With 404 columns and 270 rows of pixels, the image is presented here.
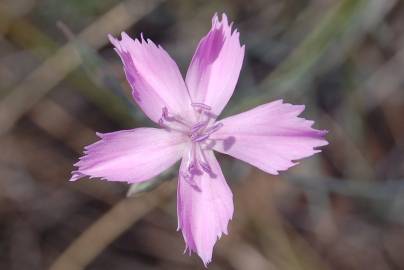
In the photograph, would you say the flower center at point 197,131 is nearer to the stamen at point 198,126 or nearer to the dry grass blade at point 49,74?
the stamen at point 198,126

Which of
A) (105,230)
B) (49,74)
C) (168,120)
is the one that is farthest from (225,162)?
(168,120)

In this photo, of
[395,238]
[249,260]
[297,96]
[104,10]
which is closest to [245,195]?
[249,260]

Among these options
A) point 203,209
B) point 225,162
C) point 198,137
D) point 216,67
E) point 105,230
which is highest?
point 225,162

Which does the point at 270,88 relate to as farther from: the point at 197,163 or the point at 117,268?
the point at 117,268

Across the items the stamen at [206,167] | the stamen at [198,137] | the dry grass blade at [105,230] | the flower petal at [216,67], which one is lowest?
the stamen at [206,167]

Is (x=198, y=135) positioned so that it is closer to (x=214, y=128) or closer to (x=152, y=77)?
(x=214, y=128)

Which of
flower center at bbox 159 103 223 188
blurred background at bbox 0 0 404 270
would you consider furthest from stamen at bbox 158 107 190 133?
blurred background at bbox 0 0 404 270

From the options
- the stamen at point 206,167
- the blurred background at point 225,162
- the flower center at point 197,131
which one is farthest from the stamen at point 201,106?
the blurred background at point 225,162

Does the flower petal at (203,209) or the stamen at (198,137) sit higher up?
the stamen at (198,137)

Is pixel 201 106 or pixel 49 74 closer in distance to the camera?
pixel 201 106
